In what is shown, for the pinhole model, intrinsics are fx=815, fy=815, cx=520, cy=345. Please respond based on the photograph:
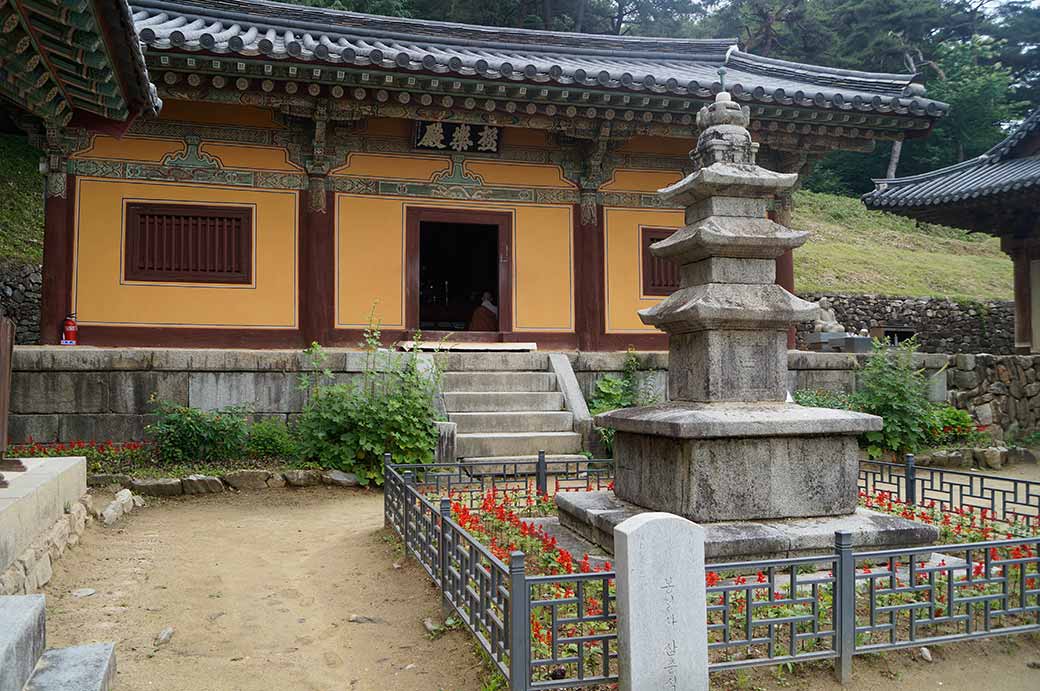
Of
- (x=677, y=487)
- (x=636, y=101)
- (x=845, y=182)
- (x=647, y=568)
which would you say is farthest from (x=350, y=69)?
(x=845, y=182)

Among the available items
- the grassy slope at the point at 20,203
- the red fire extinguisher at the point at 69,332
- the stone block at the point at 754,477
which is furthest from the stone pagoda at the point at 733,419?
the grassy slope at the point at 20,203

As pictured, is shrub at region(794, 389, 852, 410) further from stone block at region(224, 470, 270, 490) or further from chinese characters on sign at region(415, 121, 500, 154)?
stone block at region(224, 470, 270, 490)

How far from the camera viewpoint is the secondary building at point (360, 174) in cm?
1135

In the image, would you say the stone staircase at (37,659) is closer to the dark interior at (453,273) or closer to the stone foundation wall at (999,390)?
the stone foundation wall at (999,390)

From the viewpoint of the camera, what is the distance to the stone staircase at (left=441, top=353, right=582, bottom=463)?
10.7 meters

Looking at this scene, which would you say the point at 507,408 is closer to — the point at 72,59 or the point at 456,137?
the point at 456,137

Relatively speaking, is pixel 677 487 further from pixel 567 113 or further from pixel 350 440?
pixel 567 113

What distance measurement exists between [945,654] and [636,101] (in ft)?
29.7

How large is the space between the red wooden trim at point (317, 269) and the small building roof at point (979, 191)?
11610 millimetres

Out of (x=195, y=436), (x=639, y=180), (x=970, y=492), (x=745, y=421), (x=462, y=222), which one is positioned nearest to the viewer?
(x=745, y=421)

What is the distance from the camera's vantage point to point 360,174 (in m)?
12.8

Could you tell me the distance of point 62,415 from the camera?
10.3 metres

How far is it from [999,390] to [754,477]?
35.4 ft

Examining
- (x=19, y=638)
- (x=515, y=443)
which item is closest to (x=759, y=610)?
A: (x=19, y=638)
